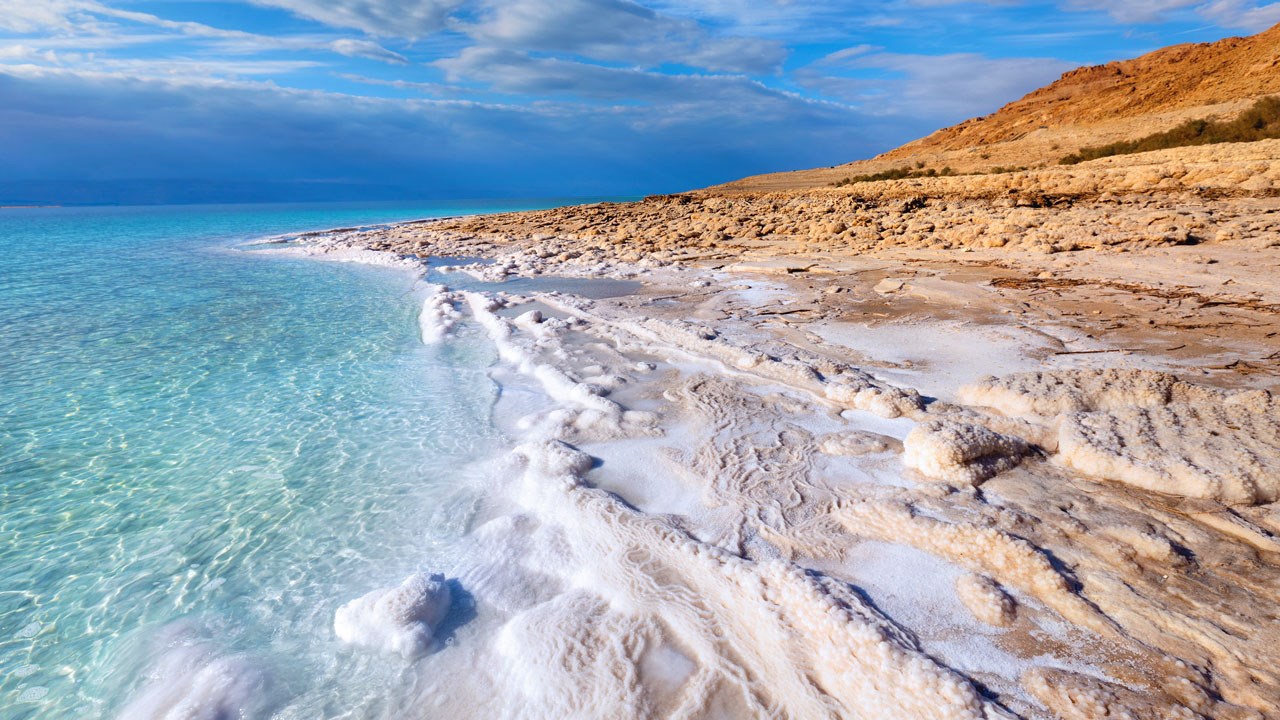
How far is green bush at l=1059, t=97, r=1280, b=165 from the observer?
16245 mm

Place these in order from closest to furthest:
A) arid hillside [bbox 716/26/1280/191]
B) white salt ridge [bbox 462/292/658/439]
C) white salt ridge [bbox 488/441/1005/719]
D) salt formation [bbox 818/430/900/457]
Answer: white salt ridge [bbox 488/441/1005/719]
salt formation [bbox 818/430/900/457]
white salt ridge [bbox 462/292/658/439]
arid hillside [bbox 716/26/1280/191]

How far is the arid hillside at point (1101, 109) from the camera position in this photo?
2150cm

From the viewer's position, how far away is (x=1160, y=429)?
3371 mm

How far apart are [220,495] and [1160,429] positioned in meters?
6.28

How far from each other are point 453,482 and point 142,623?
5.88 ft

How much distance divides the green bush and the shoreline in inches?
550

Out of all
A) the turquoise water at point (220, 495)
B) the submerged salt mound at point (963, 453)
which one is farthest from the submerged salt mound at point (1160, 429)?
the turquoise water at point (220, 495)

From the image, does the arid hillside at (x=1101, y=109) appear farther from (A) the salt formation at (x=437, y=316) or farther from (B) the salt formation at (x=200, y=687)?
(B) the salt formation at (x=200, y=687)

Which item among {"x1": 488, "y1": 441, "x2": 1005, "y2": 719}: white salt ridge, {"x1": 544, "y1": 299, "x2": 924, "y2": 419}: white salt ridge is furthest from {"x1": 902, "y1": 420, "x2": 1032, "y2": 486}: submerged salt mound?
{"x1": 488, "y1": 441, "x2": 1005, "y2": 719}: white salt ridge

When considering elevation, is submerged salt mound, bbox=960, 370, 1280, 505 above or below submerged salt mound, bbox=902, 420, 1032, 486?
above

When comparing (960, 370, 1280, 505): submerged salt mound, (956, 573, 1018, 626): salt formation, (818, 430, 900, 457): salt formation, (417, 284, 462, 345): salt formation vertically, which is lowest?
(417, 284, 462, 345): salt formation

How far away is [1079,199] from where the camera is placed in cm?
1262

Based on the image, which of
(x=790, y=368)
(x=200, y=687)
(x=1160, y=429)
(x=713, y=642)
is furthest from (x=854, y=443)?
(x=200, y=687)

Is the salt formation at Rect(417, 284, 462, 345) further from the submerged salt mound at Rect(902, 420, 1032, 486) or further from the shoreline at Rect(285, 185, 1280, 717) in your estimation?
the submerged salt mound at Rect(902, 420, 1032, 486)
